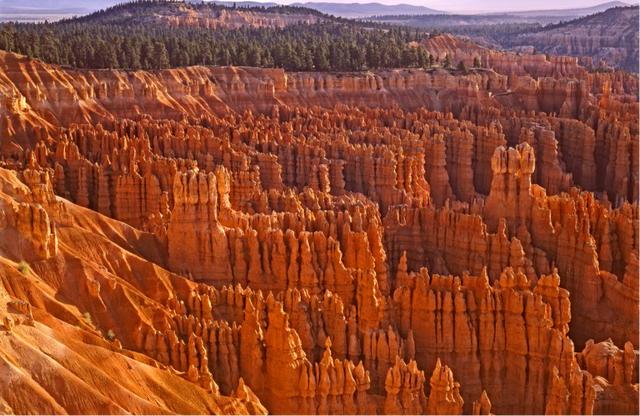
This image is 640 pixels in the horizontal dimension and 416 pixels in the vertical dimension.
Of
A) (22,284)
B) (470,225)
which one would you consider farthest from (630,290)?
(22,284)

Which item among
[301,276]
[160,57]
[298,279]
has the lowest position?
[298,279]

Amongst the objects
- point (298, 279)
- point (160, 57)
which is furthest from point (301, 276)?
point (160, 57)

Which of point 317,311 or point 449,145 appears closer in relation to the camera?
Result: point 317,311

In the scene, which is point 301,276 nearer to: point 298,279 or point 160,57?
point 298,279

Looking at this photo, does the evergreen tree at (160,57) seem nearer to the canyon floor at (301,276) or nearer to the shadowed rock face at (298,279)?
the canyon floor at (301,276)

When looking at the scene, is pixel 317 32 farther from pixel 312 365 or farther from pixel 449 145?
pixel 312 365

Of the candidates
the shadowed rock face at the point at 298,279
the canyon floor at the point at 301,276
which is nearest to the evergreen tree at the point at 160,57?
the canyon floor at the point at 301,276

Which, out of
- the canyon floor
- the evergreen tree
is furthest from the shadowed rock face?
the evergreen tree
